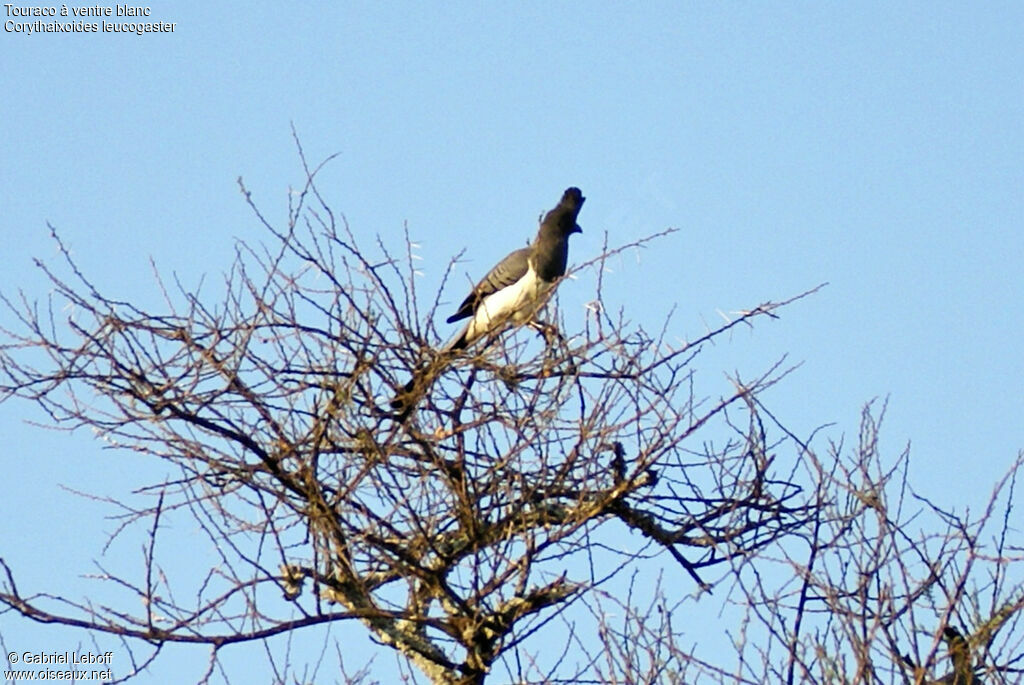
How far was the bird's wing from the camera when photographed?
9773 millimetres

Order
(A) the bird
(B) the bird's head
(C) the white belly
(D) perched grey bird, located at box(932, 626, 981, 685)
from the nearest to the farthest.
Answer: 1. (D) perched grey bird, located at box(932, 626, 981, 685)
2. (C) the white belly
3. (A) the bird
4. (B) the bird's head

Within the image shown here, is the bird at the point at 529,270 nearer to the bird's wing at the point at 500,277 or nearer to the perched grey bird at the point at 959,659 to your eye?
the bird's wing at the point at 500,277

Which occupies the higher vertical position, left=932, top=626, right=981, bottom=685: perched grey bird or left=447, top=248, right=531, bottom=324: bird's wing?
left=447, top=248, right=531, bottom=324: bird's wing

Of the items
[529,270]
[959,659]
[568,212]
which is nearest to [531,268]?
[529,270]

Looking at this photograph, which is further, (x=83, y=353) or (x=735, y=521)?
(x=735, y=521)

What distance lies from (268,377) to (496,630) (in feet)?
3.73

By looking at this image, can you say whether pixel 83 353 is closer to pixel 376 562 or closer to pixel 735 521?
pixel 376 562

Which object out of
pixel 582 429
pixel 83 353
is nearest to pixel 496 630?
pixel 582 429

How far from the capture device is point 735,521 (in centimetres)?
686

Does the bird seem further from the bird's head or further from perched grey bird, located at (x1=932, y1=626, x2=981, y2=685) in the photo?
perched grey bird, located at (x1=932, y1=626, x2=981, y2=685)

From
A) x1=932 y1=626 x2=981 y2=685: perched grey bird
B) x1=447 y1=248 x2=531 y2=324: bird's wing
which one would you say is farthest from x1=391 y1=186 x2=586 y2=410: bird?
x1=932 y1=626 x2=981 y2=685: perched grey bird

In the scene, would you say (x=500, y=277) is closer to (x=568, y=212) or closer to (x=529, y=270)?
(x=529, y=270)

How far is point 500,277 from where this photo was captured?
10.2m

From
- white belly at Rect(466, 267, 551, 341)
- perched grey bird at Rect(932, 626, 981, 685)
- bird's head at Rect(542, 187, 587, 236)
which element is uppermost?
bird's head at Rect(542, 187, 587, 236)
